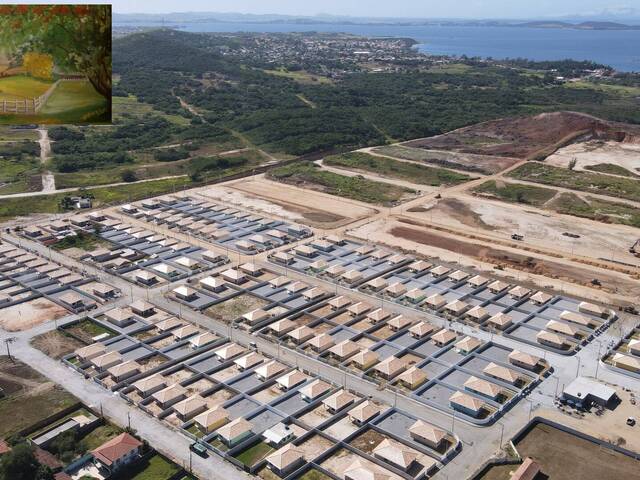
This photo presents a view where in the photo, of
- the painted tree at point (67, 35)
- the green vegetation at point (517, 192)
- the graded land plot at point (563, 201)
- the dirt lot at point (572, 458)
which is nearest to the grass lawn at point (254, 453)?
the dirt lot at point (572, 458)

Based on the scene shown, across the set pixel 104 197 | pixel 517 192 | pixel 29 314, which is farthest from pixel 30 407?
pixel 517 192

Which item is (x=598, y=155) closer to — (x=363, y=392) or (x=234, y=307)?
(x=234, y=307)

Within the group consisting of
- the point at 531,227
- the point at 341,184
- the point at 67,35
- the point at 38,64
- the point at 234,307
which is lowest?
the point at 234,307

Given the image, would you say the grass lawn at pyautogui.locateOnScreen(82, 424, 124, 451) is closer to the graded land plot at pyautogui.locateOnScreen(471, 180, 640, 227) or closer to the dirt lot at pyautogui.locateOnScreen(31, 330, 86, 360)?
the dirt lot at pyautogui.locateOnScreen(31, 330, 86, 360)

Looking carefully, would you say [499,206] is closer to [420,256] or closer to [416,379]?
[420,256]

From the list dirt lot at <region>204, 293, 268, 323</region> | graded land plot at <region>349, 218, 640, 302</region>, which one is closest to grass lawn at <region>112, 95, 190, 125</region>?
graded land plot at <region>349, 218, 640, 302</region>
